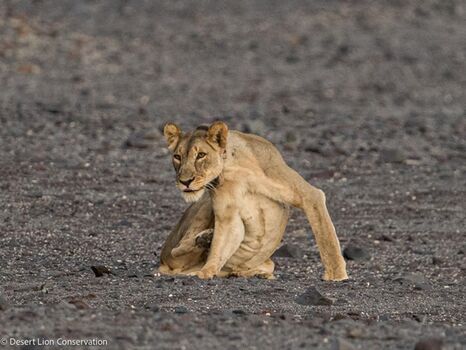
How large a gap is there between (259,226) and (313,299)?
3.49 feet

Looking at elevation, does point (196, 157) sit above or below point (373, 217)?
above

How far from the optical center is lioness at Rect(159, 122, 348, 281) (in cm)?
890

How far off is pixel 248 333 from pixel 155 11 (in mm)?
20748

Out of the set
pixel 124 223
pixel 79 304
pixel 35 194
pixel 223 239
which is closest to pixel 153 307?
pixel 79 304

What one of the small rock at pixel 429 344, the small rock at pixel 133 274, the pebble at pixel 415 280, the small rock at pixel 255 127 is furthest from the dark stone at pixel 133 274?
the small rock at pixel 255 127

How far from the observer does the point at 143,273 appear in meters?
9.32

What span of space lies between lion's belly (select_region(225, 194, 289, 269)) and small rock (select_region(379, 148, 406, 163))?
5.59 metres

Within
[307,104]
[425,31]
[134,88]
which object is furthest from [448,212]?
[425,31]

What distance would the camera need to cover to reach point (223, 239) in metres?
8.98

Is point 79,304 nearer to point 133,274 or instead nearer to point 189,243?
point 133,274

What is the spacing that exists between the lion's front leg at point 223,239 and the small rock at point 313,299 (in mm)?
880

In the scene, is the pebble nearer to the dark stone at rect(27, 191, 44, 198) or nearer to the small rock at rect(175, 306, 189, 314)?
the small rock at rect(175, 306, 189, 314)

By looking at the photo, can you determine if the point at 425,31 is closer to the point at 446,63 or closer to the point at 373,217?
the point at 446,63

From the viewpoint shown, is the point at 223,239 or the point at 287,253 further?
the point at 287,253
